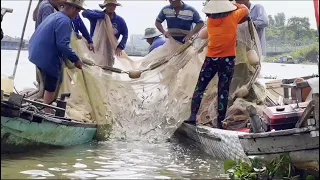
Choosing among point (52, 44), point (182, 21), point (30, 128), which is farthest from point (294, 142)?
point (182, 21)

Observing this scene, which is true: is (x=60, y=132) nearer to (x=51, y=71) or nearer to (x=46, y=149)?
(x=46, y=149)

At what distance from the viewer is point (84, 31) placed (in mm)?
8906

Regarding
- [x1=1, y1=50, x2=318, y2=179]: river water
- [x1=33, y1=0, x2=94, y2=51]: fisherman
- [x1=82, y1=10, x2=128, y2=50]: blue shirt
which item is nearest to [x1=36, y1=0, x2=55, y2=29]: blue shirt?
[x1=33, y1=0, x2=94, y2=51]: fisherman

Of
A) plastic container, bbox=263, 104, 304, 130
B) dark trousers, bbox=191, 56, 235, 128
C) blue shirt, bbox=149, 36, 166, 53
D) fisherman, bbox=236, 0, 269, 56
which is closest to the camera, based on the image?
plastic container, bbox=263, 104, 304, 130

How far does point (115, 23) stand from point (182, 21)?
1.22 meters

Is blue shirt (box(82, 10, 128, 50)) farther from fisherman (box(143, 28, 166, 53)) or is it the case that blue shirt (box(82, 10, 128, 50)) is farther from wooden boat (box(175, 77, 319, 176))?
wooden boat (box(175, 77, 319, 176))

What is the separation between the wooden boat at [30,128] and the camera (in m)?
5.75

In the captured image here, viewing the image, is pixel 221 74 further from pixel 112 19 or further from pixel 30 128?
pixel 112 19

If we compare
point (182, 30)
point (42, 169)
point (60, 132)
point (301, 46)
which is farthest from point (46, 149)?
point (301, 46)

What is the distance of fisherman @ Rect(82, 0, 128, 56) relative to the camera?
375 inches

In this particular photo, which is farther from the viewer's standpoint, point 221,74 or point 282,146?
point 221,74

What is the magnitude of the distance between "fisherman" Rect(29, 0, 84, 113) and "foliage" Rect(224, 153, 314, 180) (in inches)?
112

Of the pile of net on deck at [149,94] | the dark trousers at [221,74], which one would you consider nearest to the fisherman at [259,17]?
the pile of net on deck at [149,94]

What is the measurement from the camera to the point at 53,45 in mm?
7316
